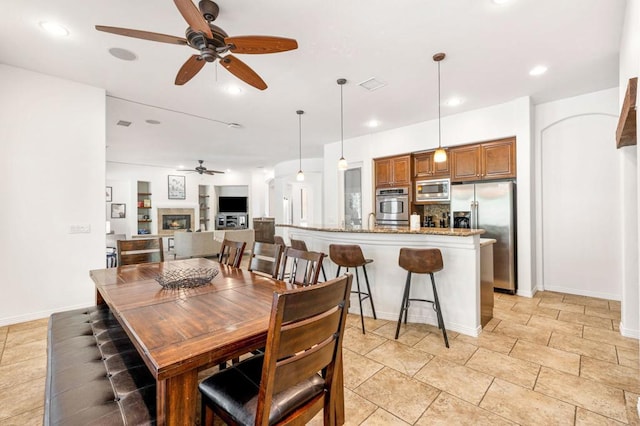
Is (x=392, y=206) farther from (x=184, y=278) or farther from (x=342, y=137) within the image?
(x=184, y=278)

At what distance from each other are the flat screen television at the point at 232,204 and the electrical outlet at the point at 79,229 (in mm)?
7483

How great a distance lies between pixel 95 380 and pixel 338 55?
3.02 metres

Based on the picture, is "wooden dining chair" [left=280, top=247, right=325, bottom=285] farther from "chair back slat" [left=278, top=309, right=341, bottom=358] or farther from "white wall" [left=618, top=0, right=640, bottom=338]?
"white wall" [left=618, top=0, right=640, bottom=338]

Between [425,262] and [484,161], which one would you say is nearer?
[425,262]

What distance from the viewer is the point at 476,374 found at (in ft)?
7.02

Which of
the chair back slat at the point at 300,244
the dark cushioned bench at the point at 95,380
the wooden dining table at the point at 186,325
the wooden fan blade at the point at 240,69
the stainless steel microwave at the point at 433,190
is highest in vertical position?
the wooden fan blade at the point at 240,69

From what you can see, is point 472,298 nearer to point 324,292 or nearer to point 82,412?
point 324,292

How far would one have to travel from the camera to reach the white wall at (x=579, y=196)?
3760 millimetres

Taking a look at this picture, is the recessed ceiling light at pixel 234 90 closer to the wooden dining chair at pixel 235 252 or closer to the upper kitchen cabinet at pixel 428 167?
the wooden dining chair at pixel 235 252

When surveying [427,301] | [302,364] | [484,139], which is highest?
[484,139]

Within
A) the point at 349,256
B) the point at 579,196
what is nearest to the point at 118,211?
the point at 349,256

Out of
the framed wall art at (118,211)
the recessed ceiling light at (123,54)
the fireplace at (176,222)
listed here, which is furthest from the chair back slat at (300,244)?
the framed wall art at (118,211)

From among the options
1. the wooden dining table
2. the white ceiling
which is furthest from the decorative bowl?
the white ceiling

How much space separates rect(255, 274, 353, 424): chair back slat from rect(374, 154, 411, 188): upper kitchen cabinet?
434 centimetres
